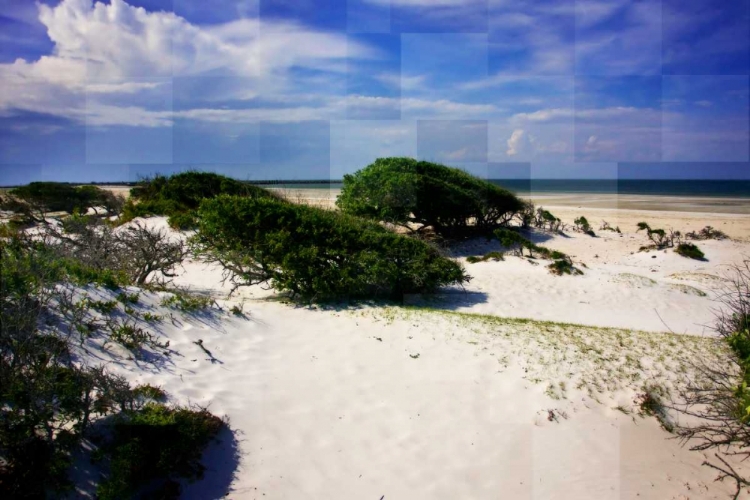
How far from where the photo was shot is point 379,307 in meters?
8.40

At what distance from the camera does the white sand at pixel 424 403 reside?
4.17 meters

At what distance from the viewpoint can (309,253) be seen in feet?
28.6

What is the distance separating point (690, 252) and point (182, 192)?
60.4 ft

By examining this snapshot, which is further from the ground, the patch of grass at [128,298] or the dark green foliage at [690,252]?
the dark green foliage at [690,252]

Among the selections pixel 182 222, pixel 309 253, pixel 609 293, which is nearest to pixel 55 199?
pixel 182 222

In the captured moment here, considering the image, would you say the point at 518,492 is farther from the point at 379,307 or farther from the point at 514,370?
the point at 379,307

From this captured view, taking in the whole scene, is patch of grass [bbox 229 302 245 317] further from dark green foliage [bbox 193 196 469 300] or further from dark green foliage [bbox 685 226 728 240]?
dark green foliage [bbox 685 226 728 240]

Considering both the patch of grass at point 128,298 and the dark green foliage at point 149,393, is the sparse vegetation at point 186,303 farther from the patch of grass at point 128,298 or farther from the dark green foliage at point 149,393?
the dark green foliage at point 149,393

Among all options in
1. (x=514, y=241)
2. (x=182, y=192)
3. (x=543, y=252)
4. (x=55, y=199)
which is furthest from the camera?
(x=55, y=199)

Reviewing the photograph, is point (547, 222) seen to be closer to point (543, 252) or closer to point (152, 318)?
point (543, 252)

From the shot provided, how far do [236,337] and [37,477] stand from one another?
3.09m

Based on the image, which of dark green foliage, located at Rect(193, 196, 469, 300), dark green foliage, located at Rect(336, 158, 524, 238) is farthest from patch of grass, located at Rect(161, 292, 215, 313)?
dark green foliage, located at Rect(336, 158, 524, 238)

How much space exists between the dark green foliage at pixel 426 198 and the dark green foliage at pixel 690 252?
22.5 feet

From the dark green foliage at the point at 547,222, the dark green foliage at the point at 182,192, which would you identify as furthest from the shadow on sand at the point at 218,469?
the dark green foliage at the point at 547,222
